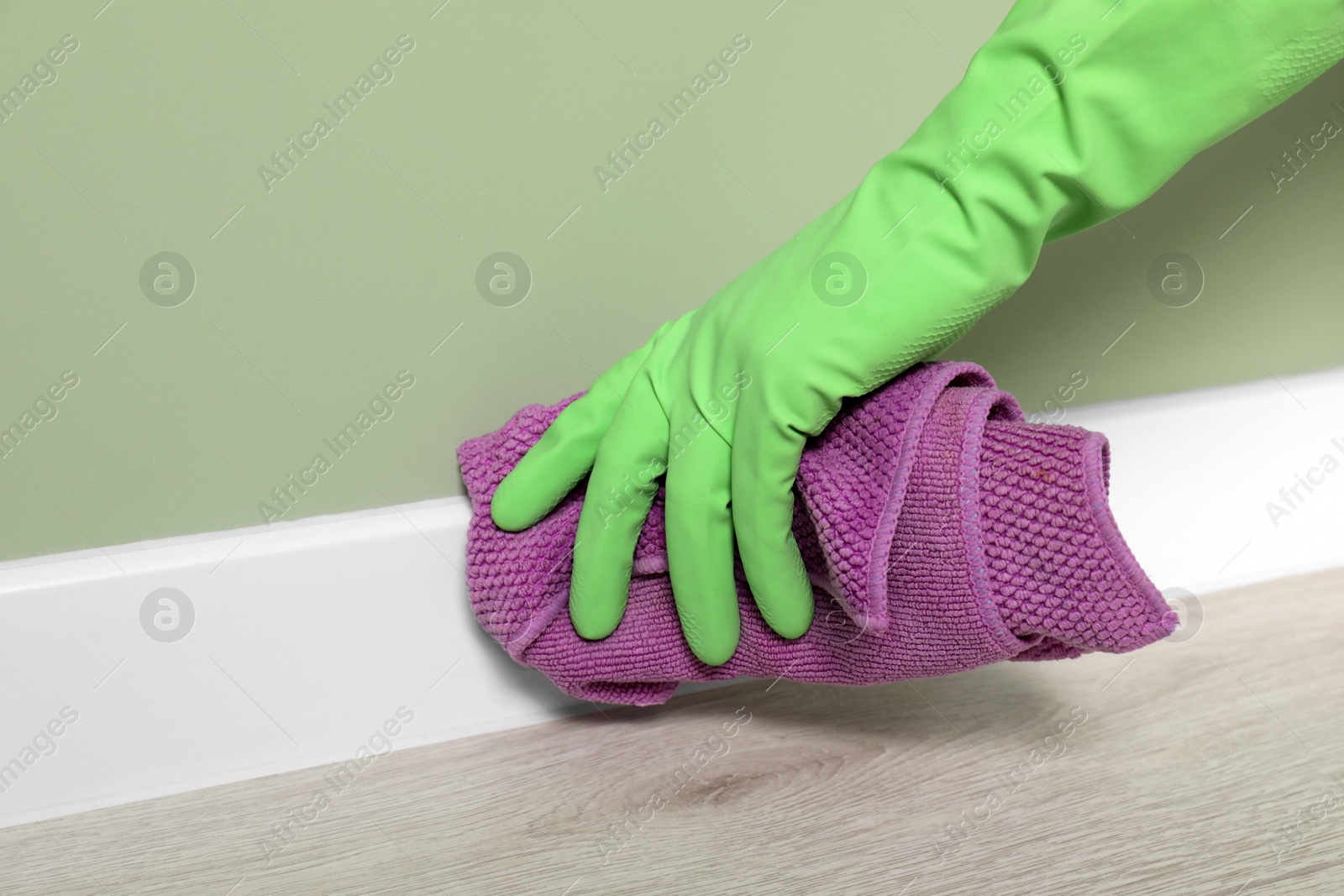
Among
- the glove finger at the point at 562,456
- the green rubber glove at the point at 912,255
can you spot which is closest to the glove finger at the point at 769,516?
the green rubber glove at the point at 912,255

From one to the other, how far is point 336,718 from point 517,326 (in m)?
0.29

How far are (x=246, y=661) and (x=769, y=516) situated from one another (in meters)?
0.36

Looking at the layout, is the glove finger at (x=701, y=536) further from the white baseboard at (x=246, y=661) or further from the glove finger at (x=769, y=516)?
the white baseboard at (x=246, y=661)

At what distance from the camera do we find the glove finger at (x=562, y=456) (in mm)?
642

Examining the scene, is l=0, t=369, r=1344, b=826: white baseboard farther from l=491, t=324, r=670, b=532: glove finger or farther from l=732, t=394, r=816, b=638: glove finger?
l=732, t=394, r=816, b=638: glove finger

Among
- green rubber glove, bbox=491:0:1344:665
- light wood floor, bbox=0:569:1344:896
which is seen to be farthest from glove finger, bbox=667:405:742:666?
light wood floor, bbox=0:569:1344:896

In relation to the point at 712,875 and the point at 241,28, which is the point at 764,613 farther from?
the point at 241,28

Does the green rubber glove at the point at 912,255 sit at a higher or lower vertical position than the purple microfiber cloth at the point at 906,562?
higher

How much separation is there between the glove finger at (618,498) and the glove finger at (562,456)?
21 mm

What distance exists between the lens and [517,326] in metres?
0.69

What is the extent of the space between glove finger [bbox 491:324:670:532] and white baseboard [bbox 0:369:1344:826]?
7 centimetres

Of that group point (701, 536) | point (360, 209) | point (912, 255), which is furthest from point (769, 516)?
point (360, 209)

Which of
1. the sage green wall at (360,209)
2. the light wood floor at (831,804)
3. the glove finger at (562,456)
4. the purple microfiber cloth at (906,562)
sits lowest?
the light wood floor at (831,804)

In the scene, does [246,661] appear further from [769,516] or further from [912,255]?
[912,255]
